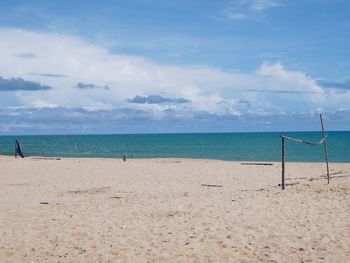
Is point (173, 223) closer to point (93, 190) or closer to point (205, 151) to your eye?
point (93, 190)

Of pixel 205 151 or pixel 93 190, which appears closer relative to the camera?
pixel 93 190

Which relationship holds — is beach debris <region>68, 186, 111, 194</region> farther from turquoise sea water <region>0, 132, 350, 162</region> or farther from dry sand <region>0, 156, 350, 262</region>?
turquoise sea water <region>0, 132, 350, 162</region>

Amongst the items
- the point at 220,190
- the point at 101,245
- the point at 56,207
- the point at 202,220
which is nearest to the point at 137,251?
the point at 101,245

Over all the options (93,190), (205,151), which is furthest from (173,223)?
(205,151)

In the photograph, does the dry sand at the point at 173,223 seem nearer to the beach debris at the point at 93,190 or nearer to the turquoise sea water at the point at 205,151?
the beach debris at the point at 93,190

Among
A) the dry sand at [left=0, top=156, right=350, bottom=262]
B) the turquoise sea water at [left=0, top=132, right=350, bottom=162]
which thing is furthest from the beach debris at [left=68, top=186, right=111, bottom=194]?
the turquoise sea water at [left=0, top=132, right=350, bottom=162]

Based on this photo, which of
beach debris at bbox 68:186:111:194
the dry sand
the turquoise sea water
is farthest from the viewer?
the turquoise sea water

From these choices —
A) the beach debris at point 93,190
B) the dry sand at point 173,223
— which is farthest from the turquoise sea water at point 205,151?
the dry sand at point 173,223

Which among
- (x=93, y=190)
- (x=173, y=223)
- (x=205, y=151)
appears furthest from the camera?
(x=205, y=151)

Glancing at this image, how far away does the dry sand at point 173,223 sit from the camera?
8.73 m

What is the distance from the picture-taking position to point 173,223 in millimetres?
11344

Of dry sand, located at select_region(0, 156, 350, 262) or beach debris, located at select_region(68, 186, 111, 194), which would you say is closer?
dry sand, located at select_region(0, 156, 350, 262)

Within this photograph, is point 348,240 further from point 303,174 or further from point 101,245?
point 303,174

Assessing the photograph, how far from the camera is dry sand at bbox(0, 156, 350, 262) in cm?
873
